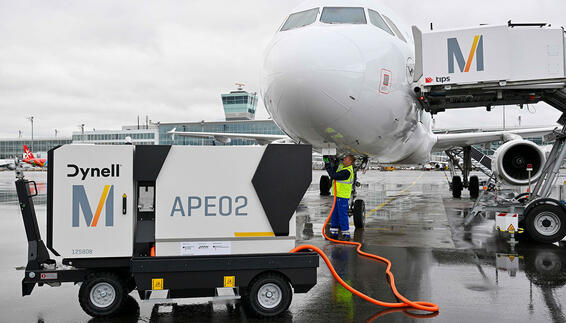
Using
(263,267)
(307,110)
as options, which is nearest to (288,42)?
(307,110)

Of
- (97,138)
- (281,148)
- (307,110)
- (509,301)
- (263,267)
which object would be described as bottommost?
(509,301)

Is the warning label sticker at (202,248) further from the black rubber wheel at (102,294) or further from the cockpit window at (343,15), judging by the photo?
the cockpit window at (343,15)

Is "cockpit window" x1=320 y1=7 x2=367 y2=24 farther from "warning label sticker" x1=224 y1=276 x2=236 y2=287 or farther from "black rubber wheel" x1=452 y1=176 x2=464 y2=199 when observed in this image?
"black rubber wheel" x1=452 y1=176 x2=464 y2=199

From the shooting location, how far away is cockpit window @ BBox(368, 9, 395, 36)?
23.4ft

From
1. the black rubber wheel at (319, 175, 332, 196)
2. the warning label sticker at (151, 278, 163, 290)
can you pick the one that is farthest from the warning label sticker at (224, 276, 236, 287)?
the black rubber wheel at (319, 175, 332, 196)

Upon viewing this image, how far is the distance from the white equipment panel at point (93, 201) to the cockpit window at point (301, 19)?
12.4 feet

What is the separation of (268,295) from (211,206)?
97 centimetres

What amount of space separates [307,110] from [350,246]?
262 centimetres

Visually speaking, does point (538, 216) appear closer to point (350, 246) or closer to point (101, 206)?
point (350, 246)

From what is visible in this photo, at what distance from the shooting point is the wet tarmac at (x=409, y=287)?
13.2 feet

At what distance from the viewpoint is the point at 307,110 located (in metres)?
6.09

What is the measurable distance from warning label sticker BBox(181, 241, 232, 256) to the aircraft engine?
28.2ft

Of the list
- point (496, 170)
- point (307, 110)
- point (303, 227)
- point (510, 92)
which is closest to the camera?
point (307, 110)

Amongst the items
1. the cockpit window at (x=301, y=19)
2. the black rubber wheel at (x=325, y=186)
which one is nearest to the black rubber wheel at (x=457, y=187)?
the black rubber wheel at (x=325, y=186)
